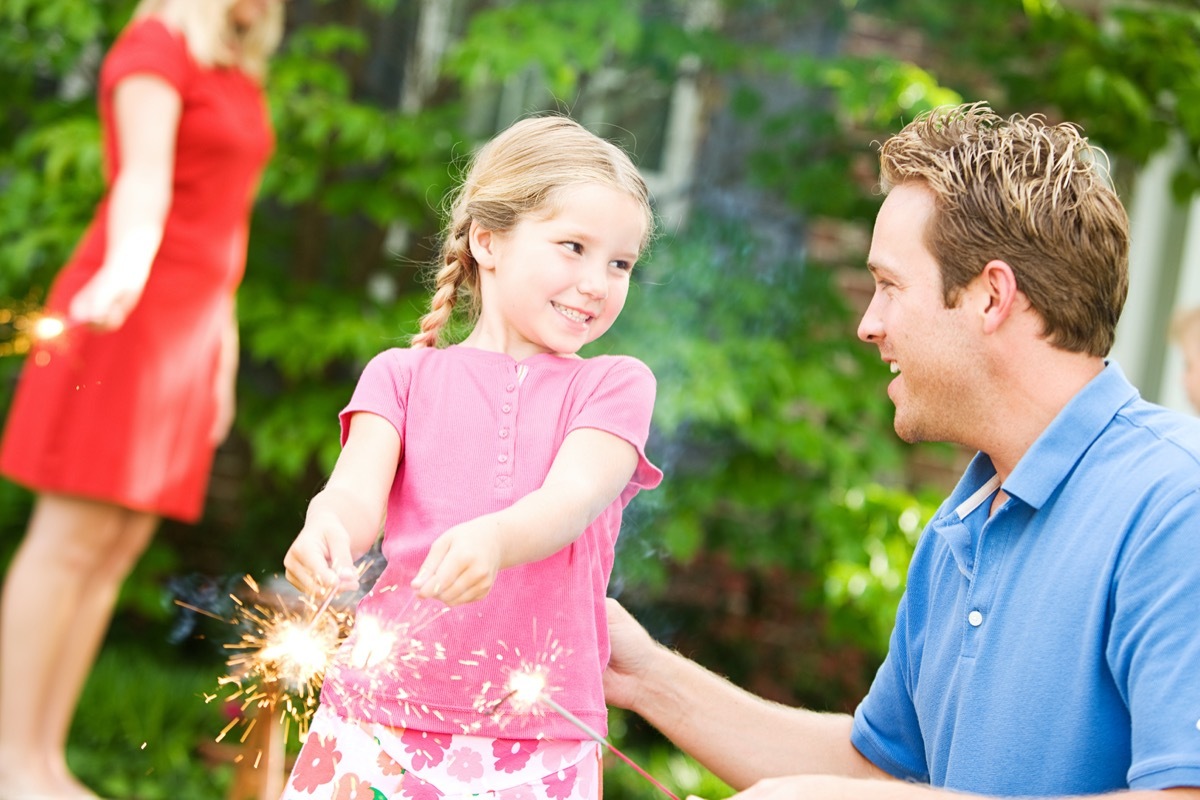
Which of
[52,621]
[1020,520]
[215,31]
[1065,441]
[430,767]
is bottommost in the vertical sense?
[52,621]

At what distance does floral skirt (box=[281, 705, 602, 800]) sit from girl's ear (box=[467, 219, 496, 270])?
552 mm

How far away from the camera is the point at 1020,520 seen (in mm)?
1633

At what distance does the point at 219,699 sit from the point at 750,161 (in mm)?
Result: 2368

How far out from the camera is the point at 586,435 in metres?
1.50

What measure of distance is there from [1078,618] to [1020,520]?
0.18 m

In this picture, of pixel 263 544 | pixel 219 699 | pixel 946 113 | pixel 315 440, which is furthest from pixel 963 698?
pixel 263 544

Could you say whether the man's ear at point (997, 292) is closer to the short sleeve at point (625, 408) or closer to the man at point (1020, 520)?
the man at point (1020, 520)

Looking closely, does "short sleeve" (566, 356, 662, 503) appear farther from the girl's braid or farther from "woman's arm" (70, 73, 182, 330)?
"woman's arm" (70, 73, 182, 330)

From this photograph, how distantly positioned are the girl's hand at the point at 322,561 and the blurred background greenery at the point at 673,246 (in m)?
1.93

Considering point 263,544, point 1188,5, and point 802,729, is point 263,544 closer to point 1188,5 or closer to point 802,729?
point 802,729

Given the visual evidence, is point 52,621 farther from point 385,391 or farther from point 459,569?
point 459,569

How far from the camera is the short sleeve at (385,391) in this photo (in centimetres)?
154

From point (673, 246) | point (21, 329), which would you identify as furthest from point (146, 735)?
point (673, 246)

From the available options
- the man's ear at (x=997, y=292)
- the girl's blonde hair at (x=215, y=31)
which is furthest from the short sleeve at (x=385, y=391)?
the girl's blonde hair at (x=215, y=31)
